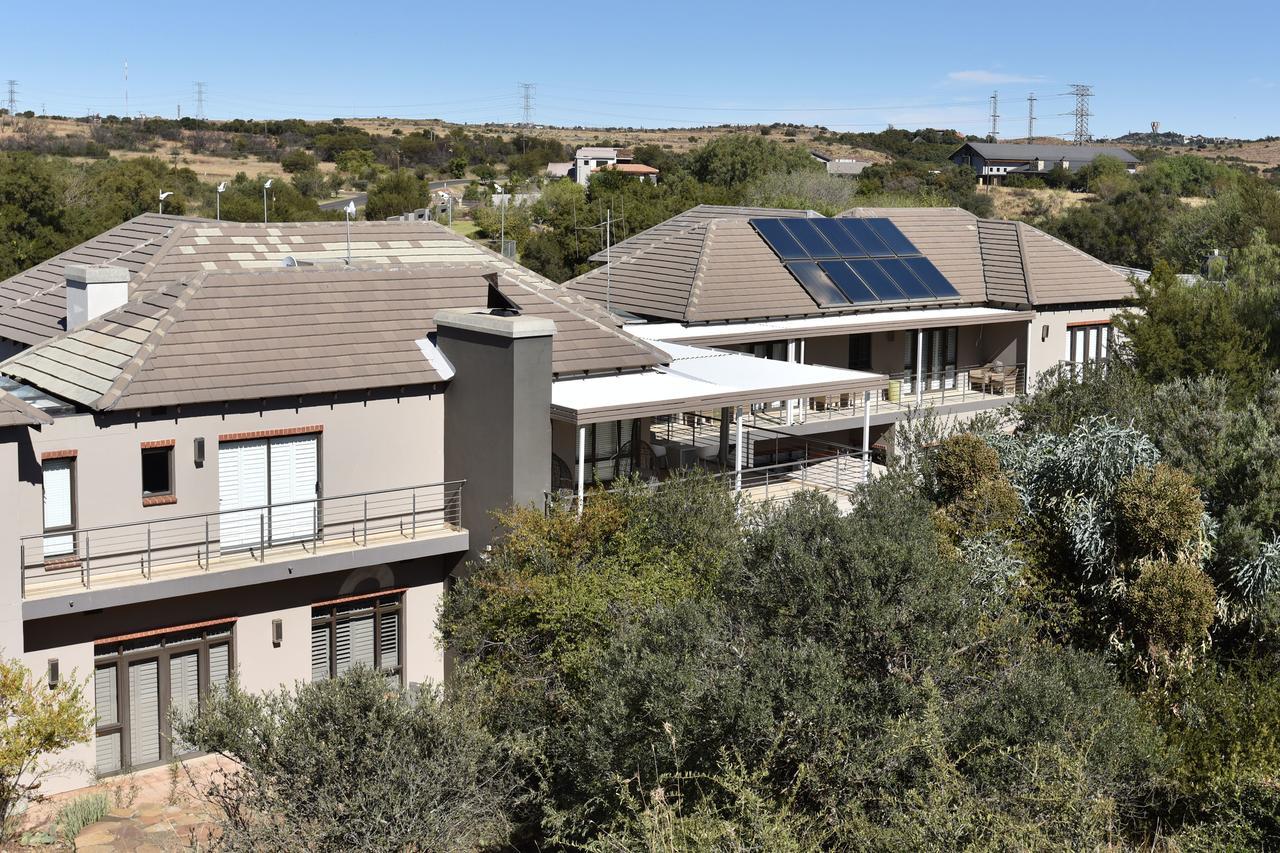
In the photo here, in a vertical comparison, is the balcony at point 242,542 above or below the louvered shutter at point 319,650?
above

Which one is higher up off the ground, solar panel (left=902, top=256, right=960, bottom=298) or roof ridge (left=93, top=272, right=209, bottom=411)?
solar panel (left=902, top=256, right=960, bottom=298)

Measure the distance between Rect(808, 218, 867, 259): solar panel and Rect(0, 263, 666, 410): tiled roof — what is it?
13.9m

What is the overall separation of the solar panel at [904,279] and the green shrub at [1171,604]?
18.1m

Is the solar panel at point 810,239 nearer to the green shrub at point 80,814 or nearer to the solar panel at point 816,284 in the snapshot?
the solar panel at point 816,284

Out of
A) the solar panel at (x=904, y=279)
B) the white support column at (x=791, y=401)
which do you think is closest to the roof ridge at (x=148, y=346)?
the white support column at (x=791, y=401)

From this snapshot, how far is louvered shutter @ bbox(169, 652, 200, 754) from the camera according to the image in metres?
20.6

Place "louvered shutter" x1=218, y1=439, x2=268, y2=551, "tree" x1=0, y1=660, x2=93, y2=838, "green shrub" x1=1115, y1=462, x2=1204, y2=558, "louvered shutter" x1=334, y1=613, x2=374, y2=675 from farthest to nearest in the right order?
1. "louvered shutter" x1=334, y1=613, x2=374, y2=675
2. "louvered shutter" x1=218, y1=439, x2=268, y2=551
3. "green shrub" x1=1115, y1=462, x2=1204, y2=558
4. "tree" x1=0, y1=660, x2=93, y2=838

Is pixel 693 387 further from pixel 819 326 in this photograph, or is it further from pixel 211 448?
pixel 819 326

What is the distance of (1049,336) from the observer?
37.6 meters

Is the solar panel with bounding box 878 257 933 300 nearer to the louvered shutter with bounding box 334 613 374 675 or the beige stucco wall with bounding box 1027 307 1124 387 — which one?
the beige stucco wall with bounding box 1027 307 1124 387

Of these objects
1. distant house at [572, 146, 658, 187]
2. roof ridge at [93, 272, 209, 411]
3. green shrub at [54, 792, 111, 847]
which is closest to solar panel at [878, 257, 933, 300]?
roof ridge at [93, 272, 209, 411]

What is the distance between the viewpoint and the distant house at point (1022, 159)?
13700cm

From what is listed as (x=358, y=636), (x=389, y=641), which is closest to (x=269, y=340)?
(x=358, y=636)

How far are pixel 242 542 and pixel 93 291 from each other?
18.4 ft
